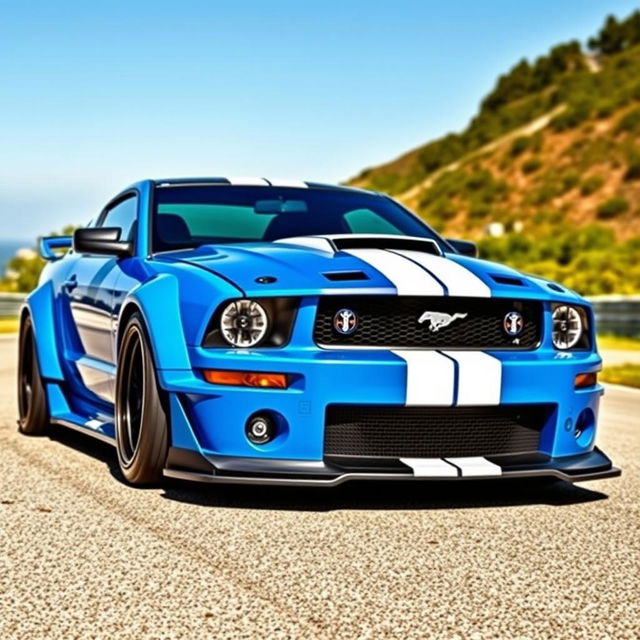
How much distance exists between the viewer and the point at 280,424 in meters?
5.05

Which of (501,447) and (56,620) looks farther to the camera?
(501,447)

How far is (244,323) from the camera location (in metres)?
5.12

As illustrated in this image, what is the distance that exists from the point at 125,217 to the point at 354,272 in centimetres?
220

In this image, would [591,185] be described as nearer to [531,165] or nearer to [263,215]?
[531,165]

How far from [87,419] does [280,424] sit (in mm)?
1857

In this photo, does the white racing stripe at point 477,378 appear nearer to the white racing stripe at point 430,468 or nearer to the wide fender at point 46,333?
the white racing stripe at point 430,468

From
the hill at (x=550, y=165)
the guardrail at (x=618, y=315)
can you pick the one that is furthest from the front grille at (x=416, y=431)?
the hill at (x=550, y=165)

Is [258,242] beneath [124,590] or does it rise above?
above

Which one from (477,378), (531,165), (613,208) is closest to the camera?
(477,378)

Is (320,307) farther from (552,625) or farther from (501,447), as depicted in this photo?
(552,625)

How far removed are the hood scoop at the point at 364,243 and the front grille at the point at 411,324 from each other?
0.56 meters

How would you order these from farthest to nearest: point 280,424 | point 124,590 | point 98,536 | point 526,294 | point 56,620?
point 526,294
point 280,424
point 98,536
point 124,590
point 56,620

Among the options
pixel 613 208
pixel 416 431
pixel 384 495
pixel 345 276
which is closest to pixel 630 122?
pixel 613 208

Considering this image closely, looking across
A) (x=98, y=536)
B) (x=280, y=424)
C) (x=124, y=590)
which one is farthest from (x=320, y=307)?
(x=124, y=590)
